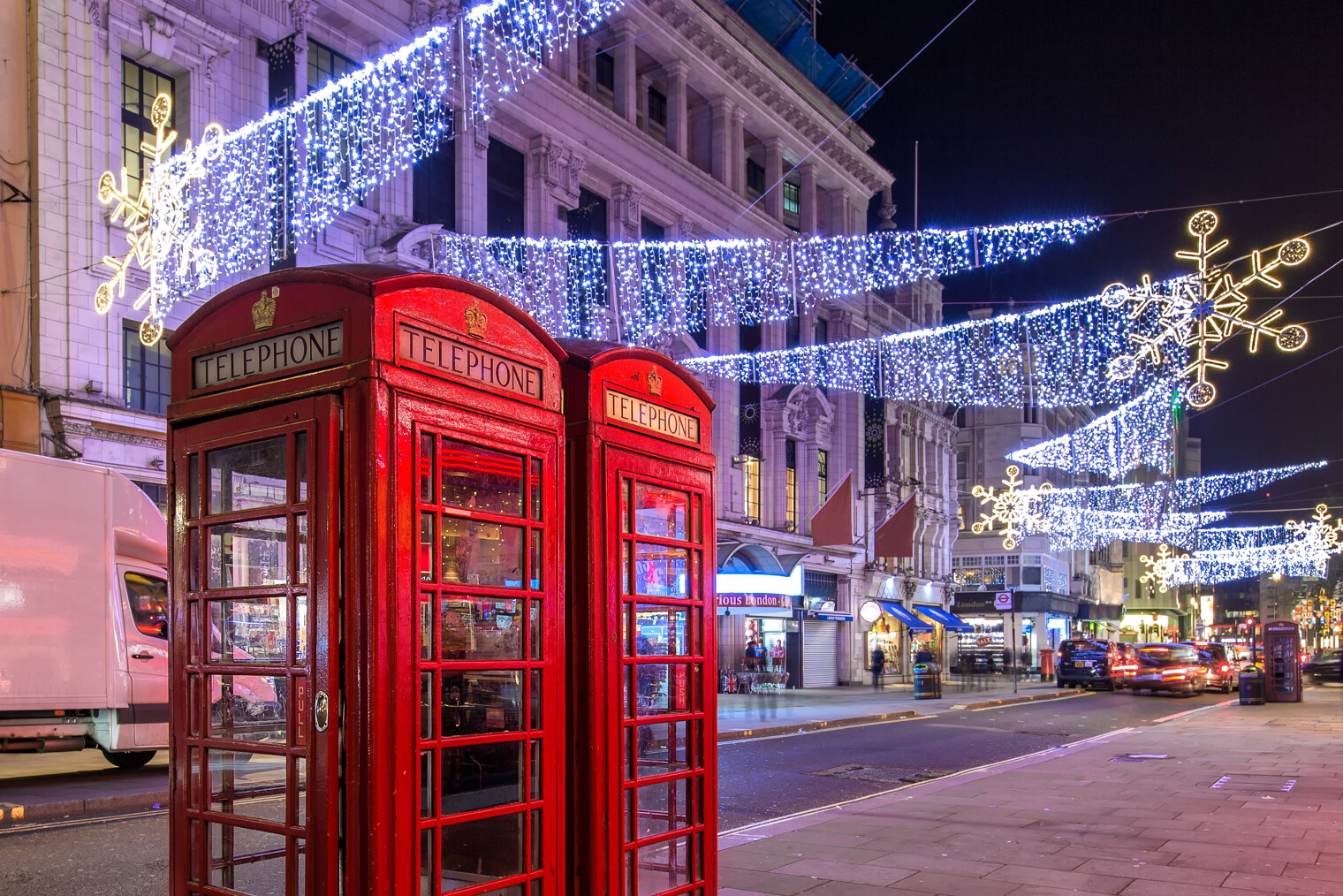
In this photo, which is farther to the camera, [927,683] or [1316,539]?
[1316,539]

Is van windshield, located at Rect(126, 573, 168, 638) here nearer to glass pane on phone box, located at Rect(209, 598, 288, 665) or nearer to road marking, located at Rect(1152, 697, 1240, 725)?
glass pane on phone box, located at Rect(209, 598, 288, 665)

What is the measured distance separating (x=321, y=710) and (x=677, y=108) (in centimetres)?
3349

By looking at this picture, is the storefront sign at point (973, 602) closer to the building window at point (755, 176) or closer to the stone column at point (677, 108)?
the building window at point (755, 176)

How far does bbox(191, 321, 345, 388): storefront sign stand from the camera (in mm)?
4035

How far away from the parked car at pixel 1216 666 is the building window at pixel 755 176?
2054 cm

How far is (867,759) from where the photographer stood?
647 inches

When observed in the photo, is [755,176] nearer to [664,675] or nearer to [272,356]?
[664,675]

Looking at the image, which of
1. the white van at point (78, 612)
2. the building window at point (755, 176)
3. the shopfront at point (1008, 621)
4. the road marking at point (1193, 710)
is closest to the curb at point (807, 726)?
the road marking at point (1193, 710)

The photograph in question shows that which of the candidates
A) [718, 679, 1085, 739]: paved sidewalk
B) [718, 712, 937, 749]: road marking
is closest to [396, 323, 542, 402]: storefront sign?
[718, 712, 937, 749]: road marking

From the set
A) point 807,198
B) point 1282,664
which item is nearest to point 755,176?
point 807,198

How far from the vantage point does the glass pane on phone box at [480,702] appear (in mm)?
4246

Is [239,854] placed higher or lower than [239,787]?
lower

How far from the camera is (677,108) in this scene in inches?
1394

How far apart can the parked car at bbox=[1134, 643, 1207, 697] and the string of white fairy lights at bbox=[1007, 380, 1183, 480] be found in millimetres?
6303
